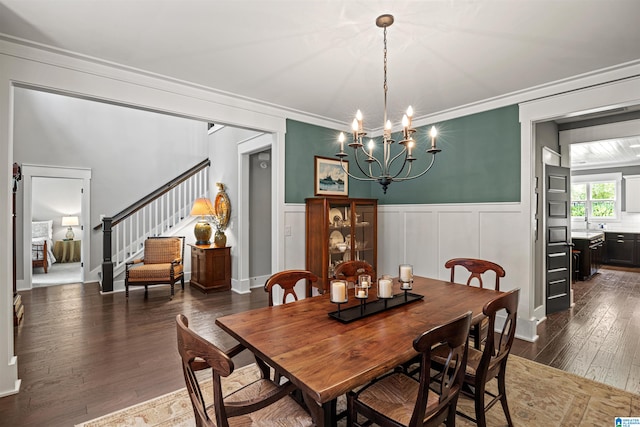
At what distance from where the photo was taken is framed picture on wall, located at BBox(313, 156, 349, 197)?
434 centimetres

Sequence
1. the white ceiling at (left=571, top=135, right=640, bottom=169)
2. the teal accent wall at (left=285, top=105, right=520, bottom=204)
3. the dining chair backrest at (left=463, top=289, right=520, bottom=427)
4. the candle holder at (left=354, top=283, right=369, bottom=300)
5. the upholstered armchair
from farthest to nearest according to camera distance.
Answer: the white ceiling at (left=571, top=135, right=640, bottom=169) < the upholstered armchair < the teal accent wall at (left=285, top=105, right=520, bottom=204) < the candle holder at (left=354, top=283, right=369, bottom=300) < the dining chair backrest at (left=463, top=289, right=520, bottom=427)

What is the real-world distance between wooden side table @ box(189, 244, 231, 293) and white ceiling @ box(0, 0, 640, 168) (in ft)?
9.65

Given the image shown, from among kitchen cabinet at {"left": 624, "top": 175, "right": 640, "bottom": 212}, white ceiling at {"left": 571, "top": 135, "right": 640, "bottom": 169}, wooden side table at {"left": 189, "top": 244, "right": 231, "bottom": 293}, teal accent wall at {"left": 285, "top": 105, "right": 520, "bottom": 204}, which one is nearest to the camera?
teal accent wall at {"left": 285, "top": 105, "right": 520, "bottom": 204}

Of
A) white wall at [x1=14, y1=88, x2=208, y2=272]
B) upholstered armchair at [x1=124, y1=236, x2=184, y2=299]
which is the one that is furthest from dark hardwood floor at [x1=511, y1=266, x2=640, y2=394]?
white wall at [x1=14, y1=88, x2=208, y2=272]

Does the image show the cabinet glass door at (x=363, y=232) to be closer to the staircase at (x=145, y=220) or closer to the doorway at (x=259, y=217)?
the doorway at (x=259, y=217)

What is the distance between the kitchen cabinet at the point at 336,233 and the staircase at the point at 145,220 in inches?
133

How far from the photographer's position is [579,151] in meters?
6.51

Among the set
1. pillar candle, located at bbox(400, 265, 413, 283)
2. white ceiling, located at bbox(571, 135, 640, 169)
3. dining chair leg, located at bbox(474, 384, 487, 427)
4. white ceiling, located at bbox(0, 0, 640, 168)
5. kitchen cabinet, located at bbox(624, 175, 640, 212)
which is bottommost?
dining chair leg, located at bbox(474, 384, 487, 427)

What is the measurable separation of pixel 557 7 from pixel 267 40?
6.22 feet

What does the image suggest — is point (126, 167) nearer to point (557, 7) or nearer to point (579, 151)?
point (557, 7)

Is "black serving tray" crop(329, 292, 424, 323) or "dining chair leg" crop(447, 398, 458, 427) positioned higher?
"black serving tray" crop(329, 292, 424, 323)

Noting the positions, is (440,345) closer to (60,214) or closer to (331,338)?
(331,338)

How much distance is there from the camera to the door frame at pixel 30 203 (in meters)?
5.36

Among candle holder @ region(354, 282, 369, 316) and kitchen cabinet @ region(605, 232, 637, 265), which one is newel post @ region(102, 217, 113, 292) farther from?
kitchen cabinet @ region(605, 232, 637, 265)
